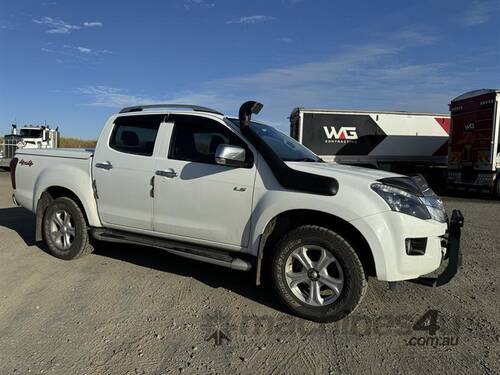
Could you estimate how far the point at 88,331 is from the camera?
3738mm

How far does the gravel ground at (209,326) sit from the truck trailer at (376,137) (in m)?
11.5

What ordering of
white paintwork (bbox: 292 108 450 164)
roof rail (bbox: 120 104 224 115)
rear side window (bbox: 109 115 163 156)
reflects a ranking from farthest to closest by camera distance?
white paintwork (bbox: 292 108 450 164) → rear side window (bbox: 109 115 163 156) → roof rail (bbox: 120 104 224 115)

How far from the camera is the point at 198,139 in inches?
190

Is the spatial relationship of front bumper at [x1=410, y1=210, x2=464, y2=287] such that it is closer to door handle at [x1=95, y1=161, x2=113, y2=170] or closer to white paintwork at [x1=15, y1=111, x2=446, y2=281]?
white paintwork at [x1=15, y1=111, x2=446, y2=281]

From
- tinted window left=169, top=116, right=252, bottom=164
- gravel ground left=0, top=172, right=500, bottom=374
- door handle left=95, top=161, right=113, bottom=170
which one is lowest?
gravel ground left=0, top=172, right=500, bottom=374

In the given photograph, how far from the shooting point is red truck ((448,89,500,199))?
46.4ft

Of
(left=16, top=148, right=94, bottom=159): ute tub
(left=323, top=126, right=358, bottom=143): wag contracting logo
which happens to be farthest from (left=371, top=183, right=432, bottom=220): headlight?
(left=323, top=126, right=358, bottom=143): wag contracting logo

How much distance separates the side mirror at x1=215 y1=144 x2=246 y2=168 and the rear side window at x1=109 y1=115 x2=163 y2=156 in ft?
3.85

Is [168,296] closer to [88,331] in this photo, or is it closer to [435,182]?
[88,331]

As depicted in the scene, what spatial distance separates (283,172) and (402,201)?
1076 millimetres

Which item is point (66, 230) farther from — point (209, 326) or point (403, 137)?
point (403, 137)

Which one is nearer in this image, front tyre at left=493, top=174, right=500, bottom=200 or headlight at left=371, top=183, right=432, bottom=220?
headlight at left=371, top=183, right=432, bottom=220

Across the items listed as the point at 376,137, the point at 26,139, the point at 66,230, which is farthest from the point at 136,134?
the point at 26,139

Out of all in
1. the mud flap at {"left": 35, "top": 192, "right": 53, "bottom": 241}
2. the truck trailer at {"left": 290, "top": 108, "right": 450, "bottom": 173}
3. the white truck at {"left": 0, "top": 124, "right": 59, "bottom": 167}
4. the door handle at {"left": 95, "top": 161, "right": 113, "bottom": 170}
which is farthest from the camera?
the white truck at {"left": 0, "top": 124, "right": 59, "bottom": 167}
